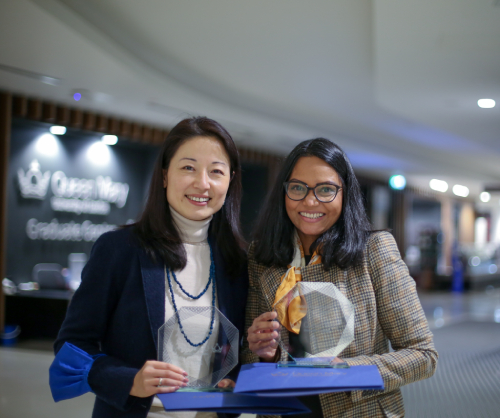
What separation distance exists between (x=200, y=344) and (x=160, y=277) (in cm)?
23

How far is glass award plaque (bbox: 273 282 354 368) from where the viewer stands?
4.59 feet

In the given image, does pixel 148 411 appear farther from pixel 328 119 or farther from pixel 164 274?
pixel 328 119

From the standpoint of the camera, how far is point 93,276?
1505 millimetres

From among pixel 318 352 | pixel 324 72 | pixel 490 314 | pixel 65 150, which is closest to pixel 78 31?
pixel 324 72

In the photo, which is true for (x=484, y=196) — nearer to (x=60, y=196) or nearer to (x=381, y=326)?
(x=60, y=196)

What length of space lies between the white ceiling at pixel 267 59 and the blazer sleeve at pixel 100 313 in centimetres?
354

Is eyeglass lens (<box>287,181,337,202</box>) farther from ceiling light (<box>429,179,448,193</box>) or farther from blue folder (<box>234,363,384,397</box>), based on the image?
ceiling light (<box>429,179,448,193</box>)

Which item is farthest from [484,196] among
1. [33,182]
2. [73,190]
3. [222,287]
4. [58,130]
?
[222,287]

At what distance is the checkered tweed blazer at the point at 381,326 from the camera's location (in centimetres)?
145

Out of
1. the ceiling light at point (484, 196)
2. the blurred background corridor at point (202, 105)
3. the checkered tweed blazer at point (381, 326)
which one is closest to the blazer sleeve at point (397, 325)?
the checkered tweed blazer at point (381, 326)

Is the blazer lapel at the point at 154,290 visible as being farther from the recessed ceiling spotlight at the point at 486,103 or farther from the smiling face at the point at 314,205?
the recessed ceiling spotlight at the point at 486,103

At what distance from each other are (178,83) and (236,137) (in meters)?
3.24

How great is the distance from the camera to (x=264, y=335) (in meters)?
1.42

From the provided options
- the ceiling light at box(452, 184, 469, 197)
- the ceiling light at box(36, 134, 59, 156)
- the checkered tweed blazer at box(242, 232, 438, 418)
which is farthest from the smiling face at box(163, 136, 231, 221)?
the ceiling light at box(452, 184, 469, 197)
